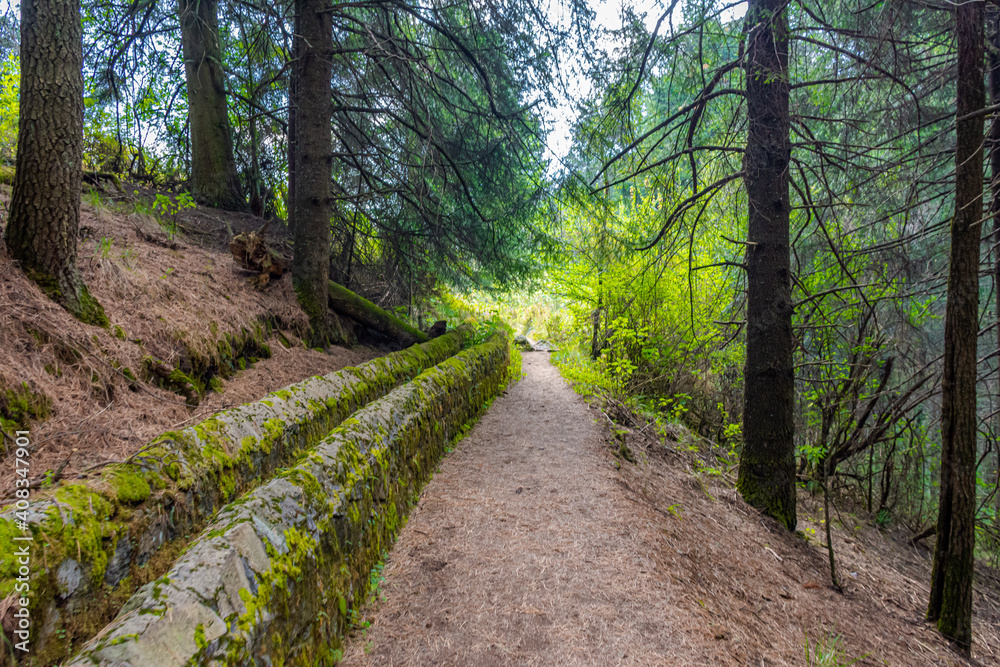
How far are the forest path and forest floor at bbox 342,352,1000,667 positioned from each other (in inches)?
0.4

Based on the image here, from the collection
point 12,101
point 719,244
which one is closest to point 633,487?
point 719,244

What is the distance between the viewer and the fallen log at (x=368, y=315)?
7.09m

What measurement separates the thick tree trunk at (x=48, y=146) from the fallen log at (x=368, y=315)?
3.71 meters

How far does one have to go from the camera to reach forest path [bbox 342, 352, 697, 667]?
2564 millimetres

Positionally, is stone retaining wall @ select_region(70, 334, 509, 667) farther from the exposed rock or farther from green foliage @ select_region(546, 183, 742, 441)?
green foliage @ select_region(546, 183, 742, 441)

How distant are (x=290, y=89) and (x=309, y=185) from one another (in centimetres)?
237

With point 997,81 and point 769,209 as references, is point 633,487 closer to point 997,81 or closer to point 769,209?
point 769,209

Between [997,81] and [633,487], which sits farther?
[997,81]

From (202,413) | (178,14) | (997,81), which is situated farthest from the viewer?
(178,14)

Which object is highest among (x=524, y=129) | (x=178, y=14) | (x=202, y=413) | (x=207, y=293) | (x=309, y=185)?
(x=178, y=14)

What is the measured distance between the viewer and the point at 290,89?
7.27 m

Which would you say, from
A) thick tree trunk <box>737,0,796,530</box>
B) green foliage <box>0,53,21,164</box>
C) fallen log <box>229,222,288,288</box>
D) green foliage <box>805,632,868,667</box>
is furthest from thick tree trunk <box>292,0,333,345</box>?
green foliage <box>805,632,868,667</box>

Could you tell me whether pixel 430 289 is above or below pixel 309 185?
below

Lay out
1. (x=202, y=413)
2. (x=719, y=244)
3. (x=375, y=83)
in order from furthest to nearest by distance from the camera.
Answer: (x=719, y=244) → (x=375, y=83) → (x=202, y=413)
